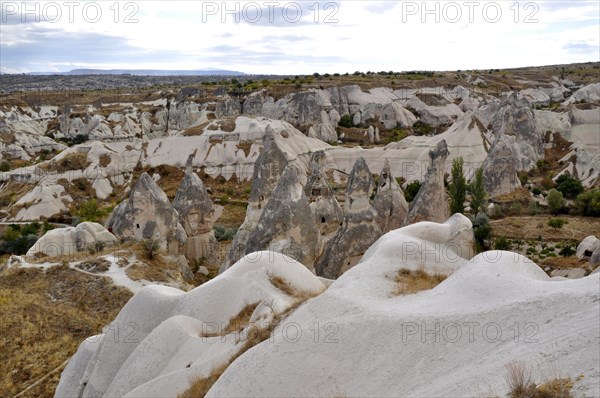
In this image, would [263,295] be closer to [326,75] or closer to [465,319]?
[465,319]

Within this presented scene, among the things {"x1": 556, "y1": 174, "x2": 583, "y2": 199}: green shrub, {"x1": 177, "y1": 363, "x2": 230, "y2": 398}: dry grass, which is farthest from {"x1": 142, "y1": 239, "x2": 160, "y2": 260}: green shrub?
{"x1": 556, "y1": 174, "x2": 583, "y2": 199}: green shrub

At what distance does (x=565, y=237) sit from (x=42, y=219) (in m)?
32.8

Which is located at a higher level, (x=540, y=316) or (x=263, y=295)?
(x=540, y=316)

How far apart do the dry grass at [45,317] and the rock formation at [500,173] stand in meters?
26.0

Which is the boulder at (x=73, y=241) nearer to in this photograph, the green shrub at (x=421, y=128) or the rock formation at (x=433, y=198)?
the rock formation at (x=433, y=198)

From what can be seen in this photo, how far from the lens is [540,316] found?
A: 6.87m

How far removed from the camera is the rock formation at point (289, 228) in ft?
59.7

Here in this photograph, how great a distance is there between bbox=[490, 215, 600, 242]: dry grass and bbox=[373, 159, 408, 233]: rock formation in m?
7.10

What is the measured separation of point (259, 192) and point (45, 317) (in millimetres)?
9577

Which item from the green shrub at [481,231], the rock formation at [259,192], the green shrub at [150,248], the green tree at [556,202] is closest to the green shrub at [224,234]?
the rock formation at [259,192]

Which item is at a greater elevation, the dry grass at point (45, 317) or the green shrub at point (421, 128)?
the green shrub at point (421, 128)

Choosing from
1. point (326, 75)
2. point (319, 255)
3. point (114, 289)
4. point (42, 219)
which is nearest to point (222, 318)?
point (319, 255)

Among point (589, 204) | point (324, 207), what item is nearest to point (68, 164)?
point (324, 207)

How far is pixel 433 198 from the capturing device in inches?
914
